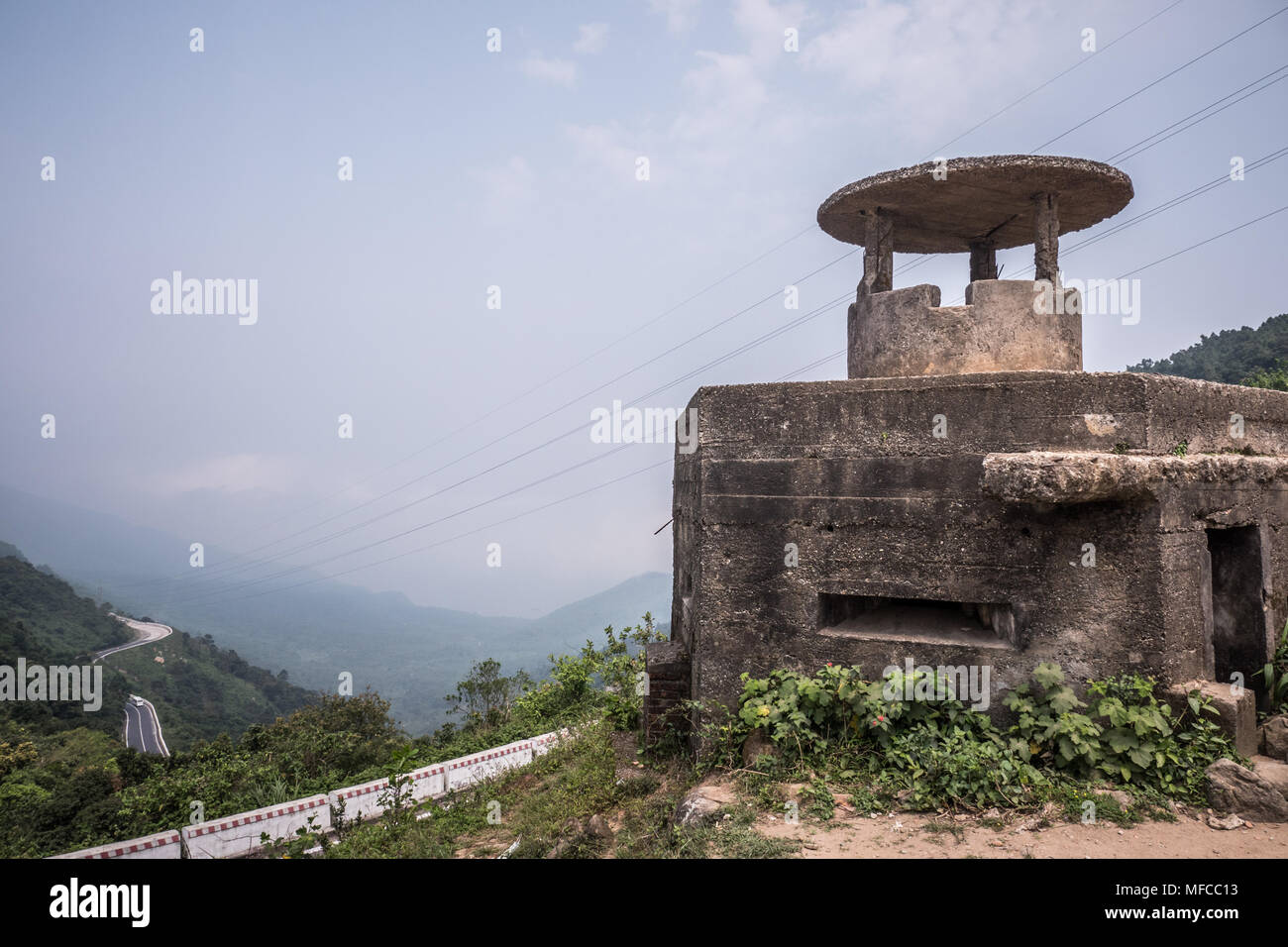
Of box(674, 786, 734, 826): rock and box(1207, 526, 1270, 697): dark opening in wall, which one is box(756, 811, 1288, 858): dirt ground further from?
box(1207, 526, 1270, 697): dark opening in wall

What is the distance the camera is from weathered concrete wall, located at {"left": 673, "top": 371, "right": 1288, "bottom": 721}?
180 inches

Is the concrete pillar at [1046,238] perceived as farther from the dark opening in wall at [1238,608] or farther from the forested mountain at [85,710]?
the forested mountain at [85,710]

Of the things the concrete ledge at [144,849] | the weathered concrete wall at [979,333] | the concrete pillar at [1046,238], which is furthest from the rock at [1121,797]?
the concrete ledge at [144,849]

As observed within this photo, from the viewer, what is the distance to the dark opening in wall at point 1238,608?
5246mm

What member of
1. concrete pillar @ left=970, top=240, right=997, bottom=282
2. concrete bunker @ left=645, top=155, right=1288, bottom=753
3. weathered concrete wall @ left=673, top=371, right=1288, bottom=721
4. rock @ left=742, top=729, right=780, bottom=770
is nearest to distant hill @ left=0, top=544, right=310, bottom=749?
rock @ left=742, top=729, right=780, bottom=770

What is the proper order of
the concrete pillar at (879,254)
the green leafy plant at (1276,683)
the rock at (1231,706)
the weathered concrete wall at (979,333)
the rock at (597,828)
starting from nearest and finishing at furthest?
the rock at (1231,706), the rock at (597,828), the green leafy plant at (1276,683), the weathered concrete wall at (979,333), the concrete pillar at (879,254)

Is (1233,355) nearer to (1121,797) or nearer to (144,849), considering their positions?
(1121,797)

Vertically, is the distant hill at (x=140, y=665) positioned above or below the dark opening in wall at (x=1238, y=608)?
below

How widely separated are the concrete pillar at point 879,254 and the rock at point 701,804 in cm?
397

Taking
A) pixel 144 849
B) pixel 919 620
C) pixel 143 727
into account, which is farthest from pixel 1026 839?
pixel 143 727

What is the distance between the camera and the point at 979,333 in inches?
215

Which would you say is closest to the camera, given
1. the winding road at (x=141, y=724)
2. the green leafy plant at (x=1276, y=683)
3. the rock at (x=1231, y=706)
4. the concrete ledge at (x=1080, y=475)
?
the concrete ledge at (x=1080, y=475)

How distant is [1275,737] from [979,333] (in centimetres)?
313

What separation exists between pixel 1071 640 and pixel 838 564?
4.74 feet
